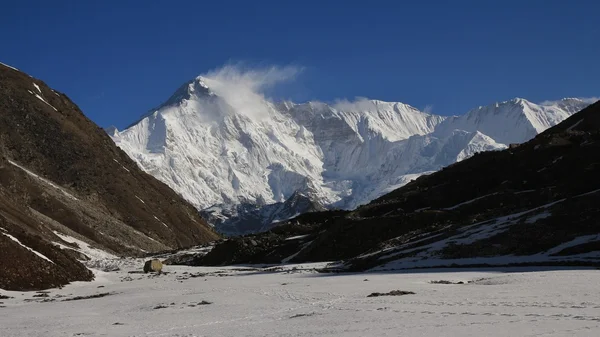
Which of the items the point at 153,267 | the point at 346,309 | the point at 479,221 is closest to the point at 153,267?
the point at 153,267

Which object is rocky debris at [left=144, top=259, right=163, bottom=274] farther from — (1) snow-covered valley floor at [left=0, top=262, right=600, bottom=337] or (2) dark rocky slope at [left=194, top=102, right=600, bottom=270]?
(1) snow-covered valley floor at [left=0, top=262, right=600, bottom=337]

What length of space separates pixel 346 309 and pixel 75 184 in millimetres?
128998

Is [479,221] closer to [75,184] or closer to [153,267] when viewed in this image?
[153,267]

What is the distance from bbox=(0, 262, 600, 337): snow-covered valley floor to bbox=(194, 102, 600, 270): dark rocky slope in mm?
A: 7070

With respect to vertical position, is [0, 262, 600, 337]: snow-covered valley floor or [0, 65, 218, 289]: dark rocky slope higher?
[0, 65, 218, 289]: dark rocky slope

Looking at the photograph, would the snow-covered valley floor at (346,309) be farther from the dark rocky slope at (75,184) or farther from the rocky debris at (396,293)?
the dark rocky slope at (75,184)

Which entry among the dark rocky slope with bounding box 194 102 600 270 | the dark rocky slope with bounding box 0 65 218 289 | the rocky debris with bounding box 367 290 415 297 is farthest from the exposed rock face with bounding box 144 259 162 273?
the rocky debris with bounding box 367 290 415 297

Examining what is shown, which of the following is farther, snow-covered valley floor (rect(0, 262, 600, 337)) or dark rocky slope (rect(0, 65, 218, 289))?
dark rocky slope (rect(0, 65, 218, 289))

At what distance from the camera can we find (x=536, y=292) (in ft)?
83.5

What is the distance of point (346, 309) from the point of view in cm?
2538

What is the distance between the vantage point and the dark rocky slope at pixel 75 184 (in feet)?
392

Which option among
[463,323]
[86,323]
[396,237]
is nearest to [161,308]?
[86,323]

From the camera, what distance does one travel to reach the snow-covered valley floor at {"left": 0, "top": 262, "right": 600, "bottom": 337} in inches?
759

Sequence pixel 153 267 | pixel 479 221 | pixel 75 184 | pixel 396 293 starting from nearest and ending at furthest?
pixel 396 293 → pixel 479 221 → pixel 153 267 → pixel 75 184
